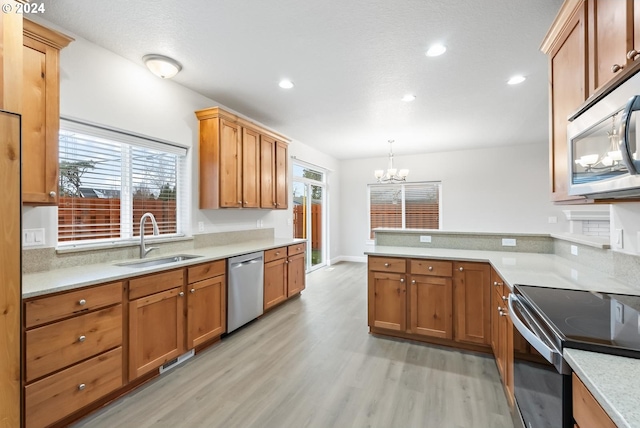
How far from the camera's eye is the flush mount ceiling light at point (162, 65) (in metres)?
2.65

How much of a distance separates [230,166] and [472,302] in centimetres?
298

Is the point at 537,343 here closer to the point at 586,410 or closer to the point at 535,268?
the point at 586,410

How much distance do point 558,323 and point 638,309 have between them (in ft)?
1.64

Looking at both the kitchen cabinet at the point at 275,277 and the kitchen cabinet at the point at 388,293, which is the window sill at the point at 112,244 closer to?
the kitchen cabinet at the point at 275,277

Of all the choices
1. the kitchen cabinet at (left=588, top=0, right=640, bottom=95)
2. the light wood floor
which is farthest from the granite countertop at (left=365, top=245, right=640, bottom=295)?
the kitchen cabinet at (left=588, top=0, right=640, bottom=95)

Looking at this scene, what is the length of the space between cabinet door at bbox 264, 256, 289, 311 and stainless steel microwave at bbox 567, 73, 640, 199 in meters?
3.08

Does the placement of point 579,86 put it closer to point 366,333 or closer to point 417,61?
point 417,61

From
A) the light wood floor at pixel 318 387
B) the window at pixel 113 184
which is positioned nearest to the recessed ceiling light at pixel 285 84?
the window at pixel 113 184

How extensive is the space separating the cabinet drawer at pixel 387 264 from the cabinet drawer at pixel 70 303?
2.24m

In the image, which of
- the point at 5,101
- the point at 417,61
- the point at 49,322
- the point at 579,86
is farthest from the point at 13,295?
the point at 417,61

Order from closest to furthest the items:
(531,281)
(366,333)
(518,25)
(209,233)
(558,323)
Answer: (558,323), (531,281), (518,25), (366,333), (209,233)

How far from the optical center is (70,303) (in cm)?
176

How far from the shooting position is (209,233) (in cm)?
361

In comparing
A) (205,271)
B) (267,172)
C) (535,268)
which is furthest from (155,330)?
(535,268)
